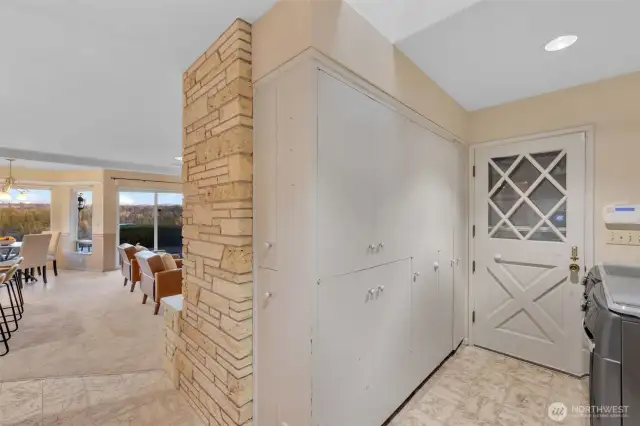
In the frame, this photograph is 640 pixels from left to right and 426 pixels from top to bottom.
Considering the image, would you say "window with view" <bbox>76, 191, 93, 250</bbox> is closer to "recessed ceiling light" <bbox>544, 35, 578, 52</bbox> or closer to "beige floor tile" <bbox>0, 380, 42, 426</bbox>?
"beige floor tile" <bbox>0, 380, 42, 426</bbox>

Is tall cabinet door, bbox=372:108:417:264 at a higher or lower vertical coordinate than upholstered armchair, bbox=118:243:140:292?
higher

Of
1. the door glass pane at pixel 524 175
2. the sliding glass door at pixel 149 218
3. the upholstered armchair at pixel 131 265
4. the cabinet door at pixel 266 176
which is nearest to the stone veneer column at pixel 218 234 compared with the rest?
the cabinet door at pixel 266 176

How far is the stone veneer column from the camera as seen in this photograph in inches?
65.9

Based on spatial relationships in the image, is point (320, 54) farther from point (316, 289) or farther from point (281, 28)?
point (316, 289)

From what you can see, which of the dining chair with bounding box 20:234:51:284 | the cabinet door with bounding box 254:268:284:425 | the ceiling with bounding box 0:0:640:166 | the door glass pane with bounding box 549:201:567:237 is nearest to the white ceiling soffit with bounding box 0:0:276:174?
the ceiling with bounding box 0:0:640:166

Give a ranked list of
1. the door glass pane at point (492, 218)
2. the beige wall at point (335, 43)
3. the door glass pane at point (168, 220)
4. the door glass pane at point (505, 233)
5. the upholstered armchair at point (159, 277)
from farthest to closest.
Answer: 1. the door glass pane at point (168, 220)
2. the upholstered armchair at point (159, 277)
3. the door glass pane at point (492, 218)
4. the door glass pane at point (505, 233)
5. the beige wall at point (335, 43)

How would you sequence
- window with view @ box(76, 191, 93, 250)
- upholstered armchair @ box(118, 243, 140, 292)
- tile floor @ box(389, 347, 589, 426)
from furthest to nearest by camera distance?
window with view @ box(76, 191, 93, 250)
upholstered armchair @ box(118, 243, 140, 292)
tile floor @ box(389, 347, 589, 426)

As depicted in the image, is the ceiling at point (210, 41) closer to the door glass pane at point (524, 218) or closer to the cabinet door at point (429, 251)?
the cabinet door at point (429, 251)

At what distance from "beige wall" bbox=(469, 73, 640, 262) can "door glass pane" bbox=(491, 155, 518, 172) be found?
11.3 inches

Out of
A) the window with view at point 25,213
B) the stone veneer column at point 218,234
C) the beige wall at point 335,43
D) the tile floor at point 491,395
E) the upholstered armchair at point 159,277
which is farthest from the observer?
the window with view at point 25,213

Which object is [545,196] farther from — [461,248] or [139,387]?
[139,387]

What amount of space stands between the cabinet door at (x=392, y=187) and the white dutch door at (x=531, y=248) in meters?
1.34

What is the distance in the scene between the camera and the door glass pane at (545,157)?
101 inches

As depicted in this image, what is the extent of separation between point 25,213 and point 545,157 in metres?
10.4
